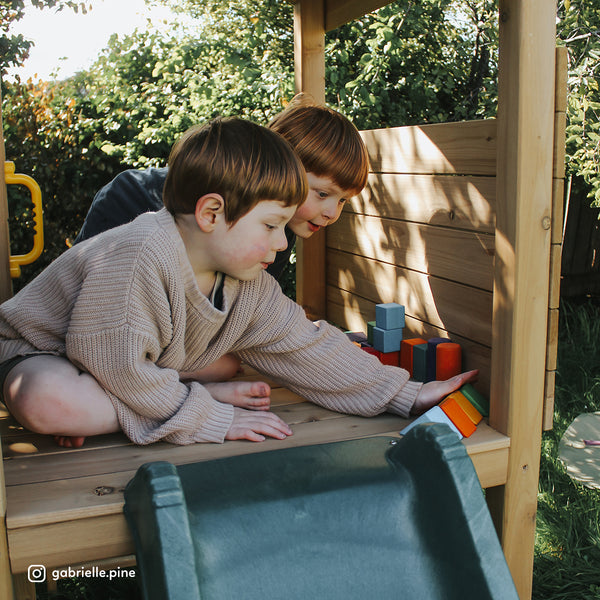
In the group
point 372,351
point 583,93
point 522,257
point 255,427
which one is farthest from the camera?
point 583,93

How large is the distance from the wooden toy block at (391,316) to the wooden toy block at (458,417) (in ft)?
1.82

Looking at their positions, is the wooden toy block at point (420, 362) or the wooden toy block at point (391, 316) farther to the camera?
the wooden toy block at point (391, 316)

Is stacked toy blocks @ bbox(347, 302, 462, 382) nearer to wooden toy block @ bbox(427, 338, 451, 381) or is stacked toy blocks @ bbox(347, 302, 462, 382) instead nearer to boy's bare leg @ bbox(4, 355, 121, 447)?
wooden toy block @ bbox(427, 338, 451, 381)

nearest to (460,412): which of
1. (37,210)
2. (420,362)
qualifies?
(420,362)

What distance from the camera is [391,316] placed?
230 cm

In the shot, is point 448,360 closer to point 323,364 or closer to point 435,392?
point 435,392

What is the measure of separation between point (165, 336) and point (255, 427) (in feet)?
1.09

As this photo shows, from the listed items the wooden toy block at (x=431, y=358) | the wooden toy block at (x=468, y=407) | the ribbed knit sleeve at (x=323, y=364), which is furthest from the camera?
the wooden toy block at (x=431, y=358)

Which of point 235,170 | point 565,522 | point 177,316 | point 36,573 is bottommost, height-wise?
point 565,522

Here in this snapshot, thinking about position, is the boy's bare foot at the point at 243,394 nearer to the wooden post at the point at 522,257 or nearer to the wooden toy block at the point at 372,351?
the wooden toy block at the point at 372,351

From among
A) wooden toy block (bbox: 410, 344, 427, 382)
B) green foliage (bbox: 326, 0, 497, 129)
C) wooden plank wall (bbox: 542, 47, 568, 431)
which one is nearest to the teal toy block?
wooden toy block (bbox: 410, 344, 427, 382)

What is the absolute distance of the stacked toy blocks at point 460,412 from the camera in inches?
68.0

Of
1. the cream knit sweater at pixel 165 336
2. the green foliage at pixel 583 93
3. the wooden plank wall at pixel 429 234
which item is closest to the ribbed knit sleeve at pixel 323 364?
the cream knit sweater at pixel 165 336

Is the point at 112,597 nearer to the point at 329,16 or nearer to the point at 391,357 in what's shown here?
the point at 391,357
